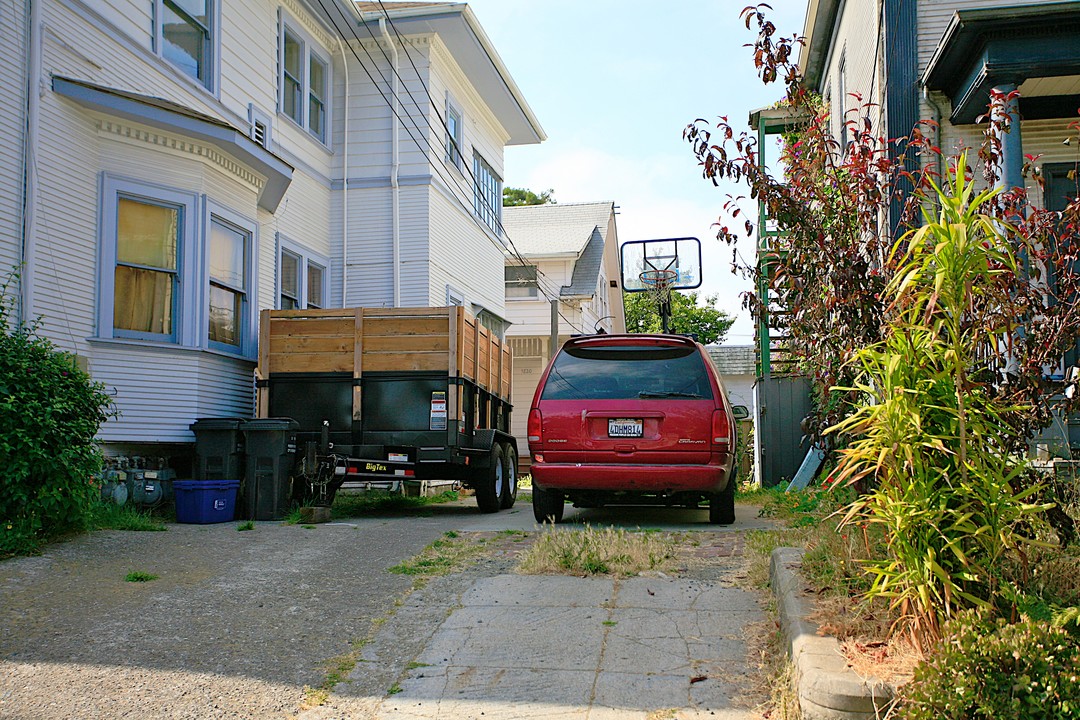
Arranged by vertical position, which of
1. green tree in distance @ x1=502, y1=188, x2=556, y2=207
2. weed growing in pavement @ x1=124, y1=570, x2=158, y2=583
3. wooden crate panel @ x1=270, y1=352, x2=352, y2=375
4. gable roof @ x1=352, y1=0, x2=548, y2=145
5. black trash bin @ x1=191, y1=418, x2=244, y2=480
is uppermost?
green tree in distance @ x1=502, y1=188, x2=556, y2=207

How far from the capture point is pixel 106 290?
9859 millimetres

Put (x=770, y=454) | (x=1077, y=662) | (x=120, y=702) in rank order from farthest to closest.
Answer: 1. (x=770, y=454)
2. (x=120, y=702)
3. (x=1077, y=662)

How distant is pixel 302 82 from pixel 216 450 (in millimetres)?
7412

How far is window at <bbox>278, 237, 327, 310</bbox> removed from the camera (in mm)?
14305

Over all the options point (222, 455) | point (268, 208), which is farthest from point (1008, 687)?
point (268, 208)

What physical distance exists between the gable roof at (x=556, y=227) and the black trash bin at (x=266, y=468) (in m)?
22.0

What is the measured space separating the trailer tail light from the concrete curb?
428cm

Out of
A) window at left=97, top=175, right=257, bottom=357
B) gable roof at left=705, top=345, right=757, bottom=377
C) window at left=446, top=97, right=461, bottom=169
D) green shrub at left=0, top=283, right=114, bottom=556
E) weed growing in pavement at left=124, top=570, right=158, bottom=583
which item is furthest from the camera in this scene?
gable roof at left=705, top=345, right=757, bottom=377

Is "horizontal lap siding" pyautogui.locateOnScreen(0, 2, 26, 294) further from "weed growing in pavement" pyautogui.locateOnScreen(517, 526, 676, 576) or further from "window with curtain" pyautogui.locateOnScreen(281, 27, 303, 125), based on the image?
"window with curtain" pyautogui.locateOnScreen(281, 27, 303, 125)

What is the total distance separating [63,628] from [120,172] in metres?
6.30

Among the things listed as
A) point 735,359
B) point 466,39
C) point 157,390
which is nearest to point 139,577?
point 157,390

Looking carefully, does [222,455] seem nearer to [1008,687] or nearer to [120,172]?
[120,172]

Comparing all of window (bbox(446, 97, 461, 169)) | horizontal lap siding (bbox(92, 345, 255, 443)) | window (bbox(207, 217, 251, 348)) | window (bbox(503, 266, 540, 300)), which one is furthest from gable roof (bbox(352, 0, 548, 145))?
window (bbox(503, 266, 540, 300))

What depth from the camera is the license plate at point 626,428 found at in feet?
28.6
